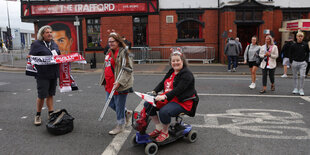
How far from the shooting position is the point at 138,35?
19.1 metres

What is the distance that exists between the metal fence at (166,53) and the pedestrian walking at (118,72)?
13418 mm

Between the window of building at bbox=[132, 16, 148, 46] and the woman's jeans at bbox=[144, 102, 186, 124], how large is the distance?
1556cm

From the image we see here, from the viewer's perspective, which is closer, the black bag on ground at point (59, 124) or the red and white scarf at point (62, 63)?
the black bag on ground at point (59, 124)

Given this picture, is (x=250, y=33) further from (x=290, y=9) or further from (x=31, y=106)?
(x=31, y=106)

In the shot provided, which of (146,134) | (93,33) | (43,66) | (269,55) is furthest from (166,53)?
(146,134)

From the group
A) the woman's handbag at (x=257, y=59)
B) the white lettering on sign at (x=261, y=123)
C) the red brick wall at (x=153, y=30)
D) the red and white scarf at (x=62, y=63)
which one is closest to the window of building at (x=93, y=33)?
the red brick wall at (x=153, y=30)

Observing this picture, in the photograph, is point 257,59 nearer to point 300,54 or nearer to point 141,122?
point 300,54

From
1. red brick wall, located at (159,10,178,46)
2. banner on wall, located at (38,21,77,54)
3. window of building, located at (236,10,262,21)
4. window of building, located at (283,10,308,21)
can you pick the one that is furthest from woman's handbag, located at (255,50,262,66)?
banner on wall, located at (38,21,77,54)

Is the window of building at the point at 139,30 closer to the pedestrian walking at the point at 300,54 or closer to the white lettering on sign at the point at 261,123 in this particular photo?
the pedestrian walking at the point at 300,54

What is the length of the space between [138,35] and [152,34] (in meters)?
1.13

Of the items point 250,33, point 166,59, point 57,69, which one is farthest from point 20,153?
point 250,33

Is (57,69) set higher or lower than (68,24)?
lower

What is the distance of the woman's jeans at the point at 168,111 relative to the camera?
3752 mm

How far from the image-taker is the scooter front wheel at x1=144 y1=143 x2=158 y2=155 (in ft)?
12.1
